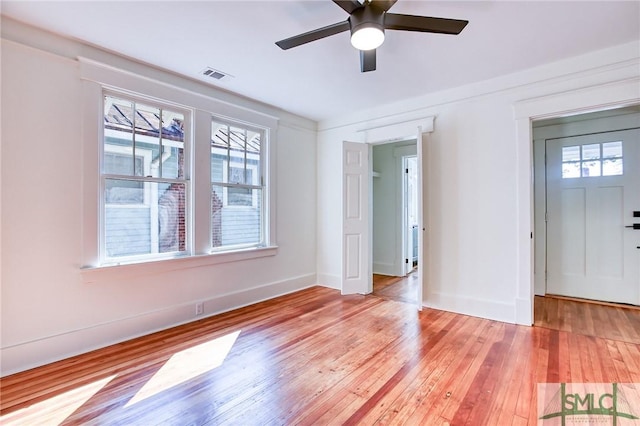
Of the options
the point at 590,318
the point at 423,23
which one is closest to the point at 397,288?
the point at 590,318

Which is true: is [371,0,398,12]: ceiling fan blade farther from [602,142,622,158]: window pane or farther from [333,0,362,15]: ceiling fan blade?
[602,142,622,158]: window pane

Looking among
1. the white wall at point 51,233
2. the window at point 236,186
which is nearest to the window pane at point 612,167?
the window at point 236,186

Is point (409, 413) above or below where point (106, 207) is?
below

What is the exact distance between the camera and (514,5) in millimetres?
2109

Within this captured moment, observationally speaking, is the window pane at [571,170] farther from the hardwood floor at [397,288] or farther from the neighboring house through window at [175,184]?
the neighboring house through window at [175,184]

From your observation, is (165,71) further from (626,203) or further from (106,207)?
(626,203)

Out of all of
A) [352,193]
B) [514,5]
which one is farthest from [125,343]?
[514,5]

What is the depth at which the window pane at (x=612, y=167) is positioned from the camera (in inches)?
149

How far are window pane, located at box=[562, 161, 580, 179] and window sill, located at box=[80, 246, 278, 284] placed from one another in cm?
425

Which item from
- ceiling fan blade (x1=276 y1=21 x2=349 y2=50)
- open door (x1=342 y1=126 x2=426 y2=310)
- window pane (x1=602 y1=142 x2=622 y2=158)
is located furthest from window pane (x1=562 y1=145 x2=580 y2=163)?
ceiling fan blade (x1=276 y1=21 x2=349 y2=50)

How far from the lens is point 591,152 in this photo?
396 cm

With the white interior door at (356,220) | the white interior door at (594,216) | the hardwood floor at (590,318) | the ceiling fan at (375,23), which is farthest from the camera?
the white interior door at (356,220)

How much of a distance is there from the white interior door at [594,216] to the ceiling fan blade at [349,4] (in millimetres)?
3788

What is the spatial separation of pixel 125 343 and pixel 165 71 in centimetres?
266
